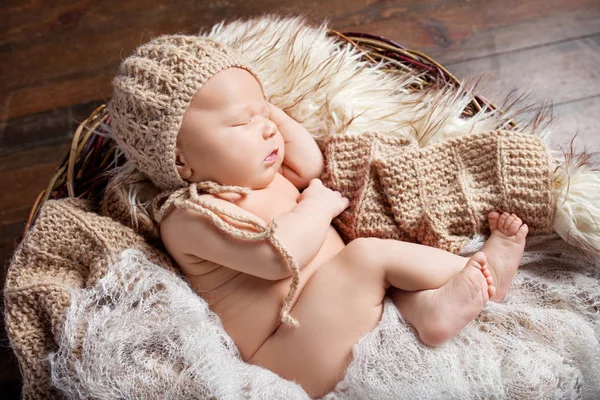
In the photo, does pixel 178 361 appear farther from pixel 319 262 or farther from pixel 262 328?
pixel 319 262

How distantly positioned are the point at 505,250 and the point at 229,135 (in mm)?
602

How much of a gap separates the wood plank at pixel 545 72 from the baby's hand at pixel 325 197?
63 centimetres

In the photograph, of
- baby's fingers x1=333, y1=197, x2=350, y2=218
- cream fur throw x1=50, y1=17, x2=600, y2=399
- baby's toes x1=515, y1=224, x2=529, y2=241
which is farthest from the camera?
baby's fingers x1=333, y1=197, x2=350, y2=218

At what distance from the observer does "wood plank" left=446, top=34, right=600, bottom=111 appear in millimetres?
1600

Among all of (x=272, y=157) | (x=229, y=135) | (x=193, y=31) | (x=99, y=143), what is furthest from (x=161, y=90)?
(x=193, y=31)

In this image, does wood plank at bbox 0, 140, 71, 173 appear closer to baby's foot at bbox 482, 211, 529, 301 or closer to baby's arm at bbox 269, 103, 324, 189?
baby's arm at bbox 269, 103, 324, 189

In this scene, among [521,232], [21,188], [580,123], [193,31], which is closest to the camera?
[521,232]

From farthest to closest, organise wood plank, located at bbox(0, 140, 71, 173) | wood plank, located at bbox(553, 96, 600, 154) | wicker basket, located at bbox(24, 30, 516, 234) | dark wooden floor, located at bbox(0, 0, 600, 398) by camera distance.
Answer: wood plank, located at bbox(0, 140, 71, 173) < dark wooden floor, located at bbox(0, 0, 600, 398) < wood plank, located at bbox(553, 96, 600, 154) < wicker basket, located at bbox(24, 30, 516, 234)

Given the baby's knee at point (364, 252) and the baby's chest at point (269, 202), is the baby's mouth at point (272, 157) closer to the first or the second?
the baby's chest at point (269, 202)

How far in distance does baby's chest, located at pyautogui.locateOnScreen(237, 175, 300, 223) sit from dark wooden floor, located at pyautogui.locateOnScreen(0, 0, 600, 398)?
2.43 ft

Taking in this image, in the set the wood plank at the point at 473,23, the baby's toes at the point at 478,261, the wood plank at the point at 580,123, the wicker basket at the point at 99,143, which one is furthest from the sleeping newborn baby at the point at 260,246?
the wood plank at the point at 473,23

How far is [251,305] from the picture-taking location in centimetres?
116

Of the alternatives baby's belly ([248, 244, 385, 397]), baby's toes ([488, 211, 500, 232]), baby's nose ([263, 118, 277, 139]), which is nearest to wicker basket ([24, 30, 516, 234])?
Answer: baby's toes ([488, 211, 500, 232])

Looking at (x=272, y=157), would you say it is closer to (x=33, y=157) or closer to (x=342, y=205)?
(x=342, y=205)
